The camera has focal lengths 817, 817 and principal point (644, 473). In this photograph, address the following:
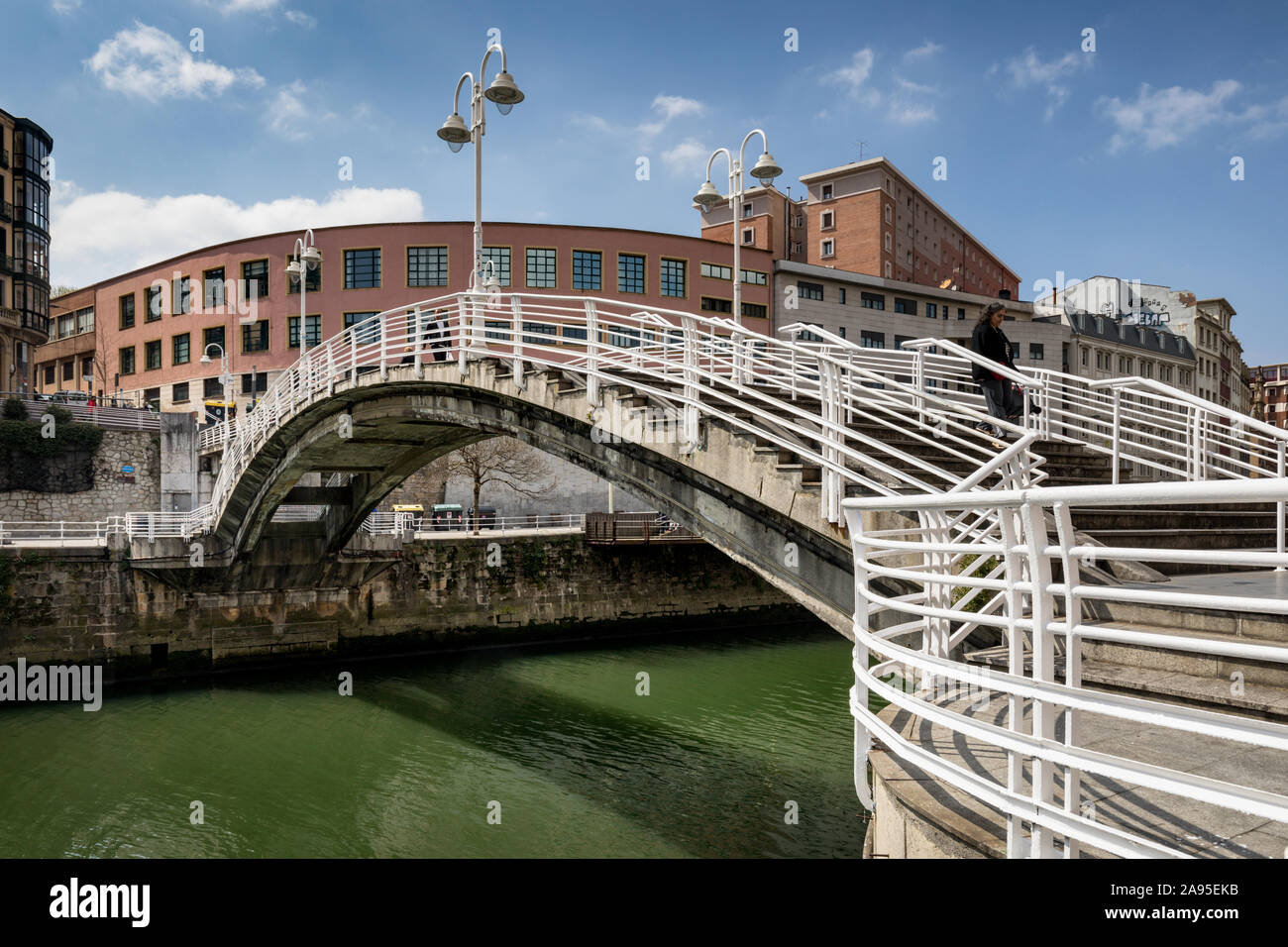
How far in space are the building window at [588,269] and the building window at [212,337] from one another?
17868mm

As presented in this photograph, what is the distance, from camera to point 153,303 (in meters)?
43.6

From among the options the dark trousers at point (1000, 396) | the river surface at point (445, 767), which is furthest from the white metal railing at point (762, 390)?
the river surface at point (445, 767)

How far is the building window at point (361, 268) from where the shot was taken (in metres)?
38.2

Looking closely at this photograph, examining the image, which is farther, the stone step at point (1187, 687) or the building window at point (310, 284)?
the building window at point (310, 284)

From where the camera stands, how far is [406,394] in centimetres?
1426

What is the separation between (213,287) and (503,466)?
20.0 m

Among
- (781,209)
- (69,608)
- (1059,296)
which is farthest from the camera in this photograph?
(1059,296)

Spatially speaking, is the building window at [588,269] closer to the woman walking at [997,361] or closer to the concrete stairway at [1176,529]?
the woman walking at [997,361]

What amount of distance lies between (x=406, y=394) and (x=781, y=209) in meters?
43.7

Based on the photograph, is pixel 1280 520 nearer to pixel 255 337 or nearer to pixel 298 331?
pixel 298 331

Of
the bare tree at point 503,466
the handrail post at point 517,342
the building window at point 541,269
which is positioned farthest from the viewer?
the building window at point 541,269
